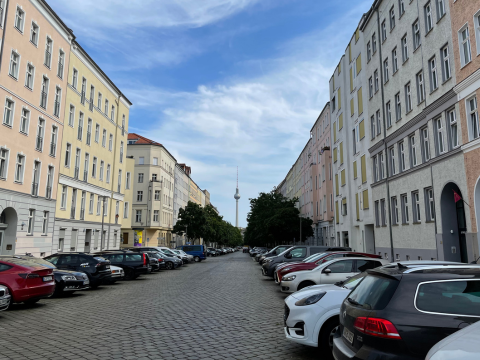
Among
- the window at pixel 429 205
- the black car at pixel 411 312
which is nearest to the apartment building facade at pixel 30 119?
the window at pixel 429 205

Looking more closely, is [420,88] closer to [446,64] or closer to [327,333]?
[446,64]

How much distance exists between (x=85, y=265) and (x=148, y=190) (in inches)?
2042

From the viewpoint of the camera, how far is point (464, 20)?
17.3 metres

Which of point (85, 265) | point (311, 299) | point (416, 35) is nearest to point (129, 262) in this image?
point (85, 265)

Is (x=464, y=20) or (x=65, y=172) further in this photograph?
(x=65, y=172)

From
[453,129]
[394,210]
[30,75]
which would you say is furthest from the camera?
[30,75]

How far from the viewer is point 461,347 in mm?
2693

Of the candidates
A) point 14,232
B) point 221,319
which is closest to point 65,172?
point 14,232

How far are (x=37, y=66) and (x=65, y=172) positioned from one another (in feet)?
30.7

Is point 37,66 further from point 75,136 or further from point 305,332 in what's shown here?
point 305,332

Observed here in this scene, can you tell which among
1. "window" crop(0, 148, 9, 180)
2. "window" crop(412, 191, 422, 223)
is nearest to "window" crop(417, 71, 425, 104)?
"window" crop(412, 191, 422, 223)

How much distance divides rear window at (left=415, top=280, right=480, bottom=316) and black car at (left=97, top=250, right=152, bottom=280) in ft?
64.9

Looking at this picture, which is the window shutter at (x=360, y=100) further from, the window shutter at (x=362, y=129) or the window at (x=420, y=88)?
the window at (x=420, y=88)

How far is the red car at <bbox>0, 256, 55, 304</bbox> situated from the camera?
10977 millimetres
